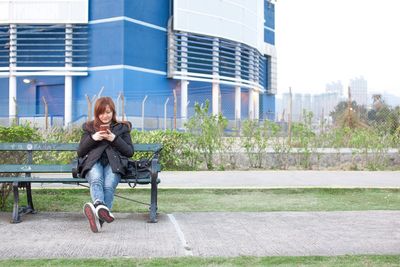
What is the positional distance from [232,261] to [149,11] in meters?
32.9

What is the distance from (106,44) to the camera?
33.6 meters

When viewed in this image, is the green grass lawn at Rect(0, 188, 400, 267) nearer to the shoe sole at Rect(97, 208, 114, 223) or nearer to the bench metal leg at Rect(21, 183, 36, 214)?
the bench metal leg at Rect(21, 183, 36, 214)

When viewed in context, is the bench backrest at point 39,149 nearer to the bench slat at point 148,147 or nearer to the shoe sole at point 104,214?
the bench slat at point 148,147

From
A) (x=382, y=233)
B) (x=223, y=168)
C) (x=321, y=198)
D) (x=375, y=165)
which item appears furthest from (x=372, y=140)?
(x=382, y=233)

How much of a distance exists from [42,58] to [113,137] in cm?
3123

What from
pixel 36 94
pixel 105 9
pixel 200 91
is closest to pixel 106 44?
pixel 105 9

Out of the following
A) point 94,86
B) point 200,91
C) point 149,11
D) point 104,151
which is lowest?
point 104,151

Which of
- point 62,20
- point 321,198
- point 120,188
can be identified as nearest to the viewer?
point 321,198

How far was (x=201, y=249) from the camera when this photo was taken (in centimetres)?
422

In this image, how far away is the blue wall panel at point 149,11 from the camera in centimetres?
3353

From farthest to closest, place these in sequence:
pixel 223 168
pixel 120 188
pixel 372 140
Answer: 1. pixel 372 140
2. pixel 223 168
3. pixel 120 188

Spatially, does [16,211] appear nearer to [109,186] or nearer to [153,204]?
[109,186]

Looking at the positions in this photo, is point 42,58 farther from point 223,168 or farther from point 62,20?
point 223,168

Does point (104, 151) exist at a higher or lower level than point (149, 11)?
lower
